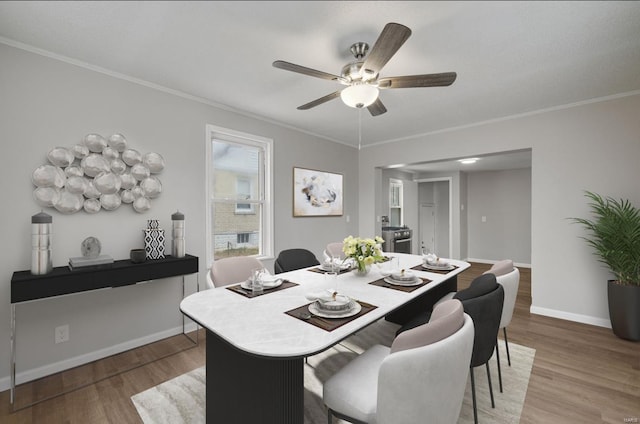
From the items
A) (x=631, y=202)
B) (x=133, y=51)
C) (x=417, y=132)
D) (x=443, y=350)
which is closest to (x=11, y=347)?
(x=133, y=51)

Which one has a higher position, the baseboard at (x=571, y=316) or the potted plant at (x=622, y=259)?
the potted plant at (x=622, y=259)

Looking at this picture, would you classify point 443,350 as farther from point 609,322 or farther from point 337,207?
point 337,207

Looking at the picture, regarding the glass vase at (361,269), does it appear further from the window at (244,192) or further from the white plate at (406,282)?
the window at (244,192)

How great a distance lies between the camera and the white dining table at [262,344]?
3.80ft

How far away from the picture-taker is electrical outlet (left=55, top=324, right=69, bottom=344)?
89.5 inches

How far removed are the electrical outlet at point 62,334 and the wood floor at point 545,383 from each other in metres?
0.26

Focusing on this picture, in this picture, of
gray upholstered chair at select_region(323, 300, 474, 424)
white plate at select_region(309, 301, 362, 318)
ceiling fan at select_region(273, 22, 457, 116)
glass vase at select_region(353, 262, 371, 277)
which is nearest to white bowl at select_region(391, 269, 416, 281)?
glass vase at select_region(353, 262, 371, 277)

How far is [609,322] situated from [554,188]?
1566mm

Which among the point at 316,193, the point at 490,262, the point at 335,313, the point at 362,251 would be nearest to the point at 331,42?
the point at 362,251

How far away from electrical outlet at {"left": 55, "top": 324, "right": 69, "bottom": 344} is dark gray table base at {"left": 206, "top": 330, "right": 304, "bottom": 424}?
158 centimetres

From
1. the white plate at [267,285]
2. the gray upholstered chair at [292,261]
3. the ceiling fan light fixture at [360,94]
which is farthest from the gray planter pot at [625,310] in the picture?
the white plate at [267,285]

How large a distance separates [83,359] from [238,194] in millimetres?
2122

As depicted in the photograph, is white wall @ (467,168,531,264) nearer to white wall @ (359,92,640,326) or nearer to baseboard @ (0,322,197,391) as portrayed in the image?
white wall @ (359,92,640,326)

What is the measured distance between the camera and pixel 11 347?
1.95 m
